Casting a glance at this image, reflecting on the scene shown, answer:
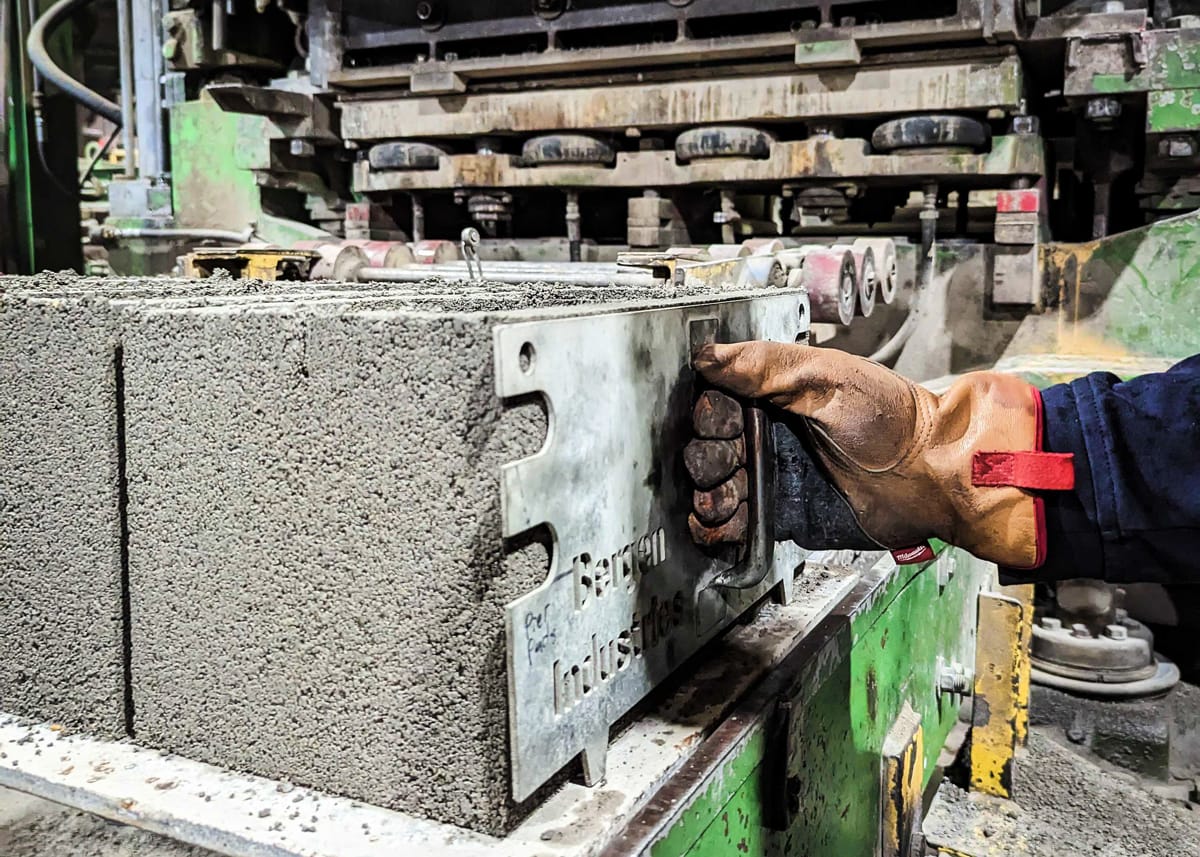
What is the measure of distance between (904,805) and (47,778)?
115 cm

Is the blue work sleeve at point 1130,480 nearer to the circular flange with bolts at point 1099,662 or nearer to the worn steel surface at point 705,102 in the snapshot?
the circular flange with bolts at point 1099,662

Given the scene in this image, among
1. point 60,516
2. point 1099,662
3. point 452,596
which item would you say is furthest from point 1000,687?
point 60,516

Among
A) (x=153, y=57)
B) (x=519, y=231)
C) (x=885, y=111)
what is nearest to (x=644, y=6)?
(x=885, y=111)

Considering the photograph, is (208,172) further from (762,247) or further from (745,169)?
(762,247)

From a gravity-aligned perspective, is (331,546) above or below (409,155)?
below

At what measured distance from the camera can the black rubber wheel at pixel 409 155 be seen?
4371 millimetres

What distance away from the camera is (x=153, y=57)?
204 inches

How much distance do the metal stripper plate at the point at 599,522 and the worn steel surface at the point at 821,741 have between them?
3.3 inches

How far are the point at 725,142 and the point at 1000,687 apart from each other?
2150mm

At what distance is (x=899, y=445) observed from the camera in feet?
3.26

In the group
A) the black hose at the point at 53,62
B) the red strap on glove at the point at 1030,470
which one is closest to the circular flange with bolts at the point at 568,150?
the black hose at the point at 53,62

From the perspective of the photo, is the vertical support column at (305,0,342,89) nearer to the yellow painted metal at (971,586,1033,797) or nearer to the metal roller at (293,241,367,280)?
the metal roller at (293,241,367,280)

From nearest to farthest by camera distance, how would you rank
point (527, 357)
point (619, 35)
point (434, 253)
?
point (527, 357), point (434, 253), point (619, 35)

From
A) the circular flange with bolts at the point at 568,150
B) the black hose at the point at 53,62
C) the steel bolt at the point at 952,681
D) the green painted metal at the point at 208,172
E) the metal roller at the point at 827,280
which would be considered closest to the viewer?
the steel bolt at the point at 952,681
